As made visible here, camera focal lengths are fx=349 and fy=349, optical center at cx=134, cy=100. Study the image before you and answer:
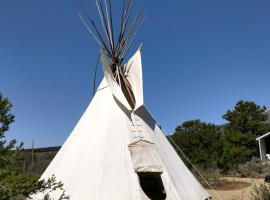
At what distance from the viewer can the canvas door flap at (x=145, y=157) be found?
16.1ft

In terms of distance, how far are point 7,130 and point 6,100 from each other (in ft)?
0.82

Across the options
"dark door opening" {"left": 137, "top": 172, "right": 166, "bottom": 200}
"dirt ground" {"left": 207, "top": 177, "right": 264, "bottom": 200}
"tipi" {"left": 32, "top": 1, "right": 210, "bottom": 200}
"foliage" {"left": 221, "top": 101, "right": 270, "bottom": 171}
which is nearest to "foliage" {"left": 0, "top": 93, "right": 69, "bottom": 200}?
"tipi" {"left": 32, "top": 1, "right": 210, "bottom": 200}

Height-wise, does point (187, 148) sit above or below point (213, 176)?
above

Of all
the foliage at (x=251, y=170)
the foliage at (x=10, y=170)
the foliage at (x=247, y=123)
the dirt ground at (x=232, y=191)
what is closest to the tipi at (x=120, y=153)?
the foliage at (x=10, y=170)

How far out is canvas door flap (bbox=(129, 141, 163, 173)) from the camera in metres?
4.89

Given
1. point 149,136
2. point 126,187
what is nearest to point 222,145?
point 149,136

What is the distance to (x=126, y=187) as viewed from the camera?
15.0 ft

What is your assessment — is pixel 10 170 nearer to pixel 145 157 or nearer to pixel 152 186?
pixel 145 157

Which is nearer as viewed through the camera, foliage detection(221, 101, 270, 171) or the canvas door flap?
the canvas door flap

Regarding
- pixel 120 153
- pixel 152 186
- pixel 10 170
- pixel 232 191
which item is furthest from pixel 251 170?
pixel 10 170

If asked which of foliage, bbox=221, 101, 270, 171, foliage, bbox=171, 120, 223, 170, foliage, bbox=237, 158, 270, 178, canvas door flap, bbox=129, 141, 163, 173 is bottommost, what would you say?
canvas door flap, bbox=129, 141, 163, 173

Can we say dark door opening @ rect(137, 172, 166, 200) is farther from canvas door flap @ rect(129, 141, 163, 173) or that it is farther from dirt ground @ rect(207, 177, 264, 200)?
dirt ground @ rect(207, 177, 264, 200)

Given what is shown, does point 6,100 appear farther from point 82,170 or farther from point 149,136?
point 149,136

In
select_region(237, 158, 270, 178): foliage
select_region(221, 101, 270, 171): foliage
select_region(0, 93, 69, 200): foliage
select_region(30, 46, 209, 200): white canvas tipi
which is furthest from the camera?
select_region(221, 101, 270, 171): foliage
